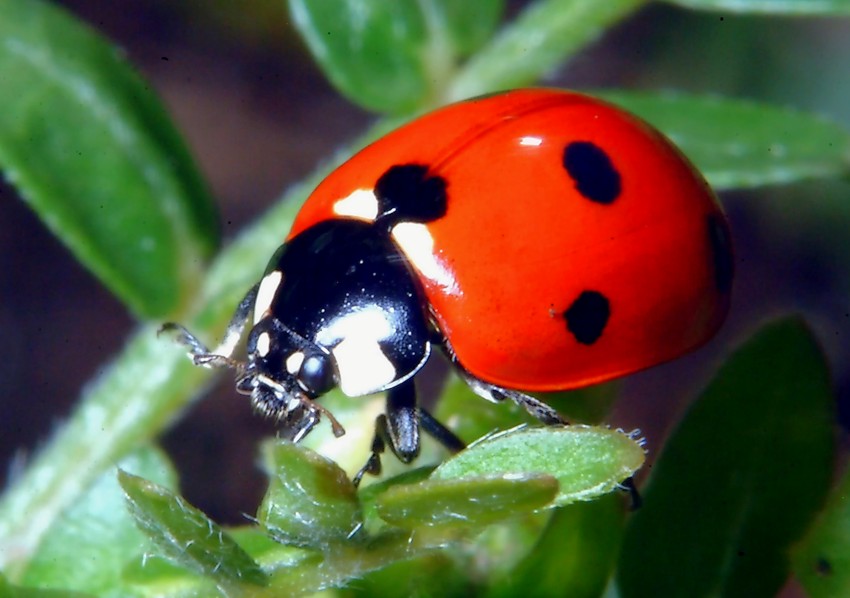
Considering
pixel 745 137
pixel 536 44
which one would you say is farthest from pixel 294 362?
pixel 745 137

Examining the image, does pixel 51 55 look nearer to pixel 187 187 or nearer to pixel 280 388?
pixel 187 187

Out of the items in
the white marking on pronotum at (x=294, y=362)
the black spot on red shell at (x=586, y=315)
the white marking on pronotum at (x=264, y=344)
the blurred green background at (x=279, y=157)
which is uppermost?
the white marking on pronotum at (x=264, y=344)

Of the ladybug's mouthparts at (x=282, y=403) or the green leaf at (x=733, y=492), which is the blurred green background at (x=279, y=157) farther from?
the green leaf at (x=733, y=492)

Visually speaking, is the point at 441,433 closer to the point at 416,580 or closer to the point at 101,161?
the point at 416,580

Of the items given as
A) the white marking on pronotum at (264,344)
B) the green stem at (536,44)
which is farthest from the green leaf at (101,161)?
the green stem at (536,44)

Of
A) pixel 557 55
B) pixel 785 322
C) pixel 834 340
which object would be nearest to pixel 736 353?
pixel 785 322

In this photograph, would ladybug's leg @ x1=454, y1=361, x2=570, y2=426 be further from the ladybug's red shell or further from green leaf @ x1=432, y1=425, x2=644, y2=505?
green leaf @ x1=432, y1=425, x2=644, y2=505
